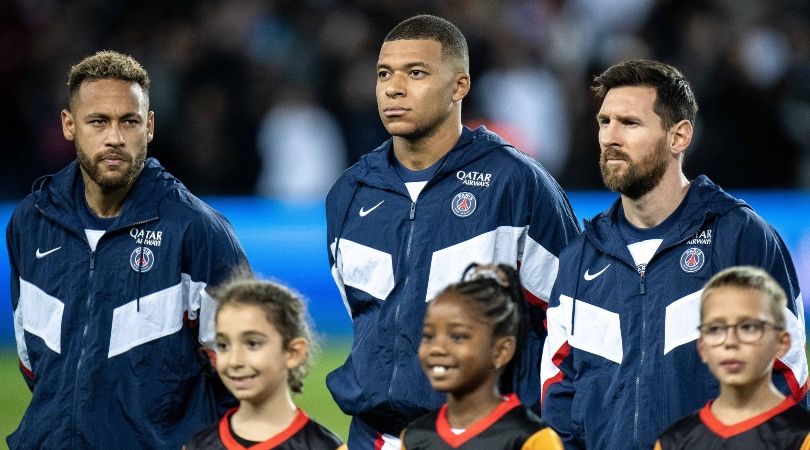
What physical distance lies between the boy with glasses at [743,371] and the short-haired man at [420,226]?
3.48 ft

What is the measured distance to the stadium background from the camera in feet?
42.2

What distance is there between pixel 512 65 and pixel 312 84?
183 cm

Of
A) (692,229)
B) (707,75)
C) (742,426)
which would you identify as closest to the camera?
(742,426)

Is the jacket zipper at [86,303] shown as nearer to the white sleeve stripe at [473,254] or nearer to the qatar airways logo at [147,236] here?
the qatar airways logo at [147,236]

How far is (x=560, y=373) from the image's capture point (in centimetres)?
559

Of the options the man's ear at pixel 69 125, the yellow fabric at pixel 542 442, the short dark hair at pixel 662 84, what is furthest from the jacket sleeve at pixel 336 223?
the yellow fabric at pixel 542 442

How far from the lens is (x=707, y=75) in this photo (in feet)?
42.9

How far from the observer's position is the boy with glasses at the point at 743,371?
4.68m

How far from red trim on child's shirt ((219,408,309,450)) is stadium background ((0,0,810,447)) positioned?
6938 millimetres

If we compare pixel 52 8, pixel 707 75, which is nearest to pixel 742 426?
pixel 707 75

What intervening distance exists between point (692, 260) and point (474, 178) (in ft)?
3.20

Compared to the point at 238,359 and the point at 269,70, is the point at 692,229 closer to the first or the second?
the point at 238,359

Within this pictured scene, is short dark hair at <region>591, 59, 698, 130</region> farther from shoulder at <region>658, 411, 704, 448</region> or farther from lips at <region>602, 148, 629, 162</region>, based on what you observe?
shoulder at <region>658, 411, 704, 448</region>

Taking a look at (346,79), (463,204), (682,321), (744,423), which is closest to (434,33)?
(463,204)
